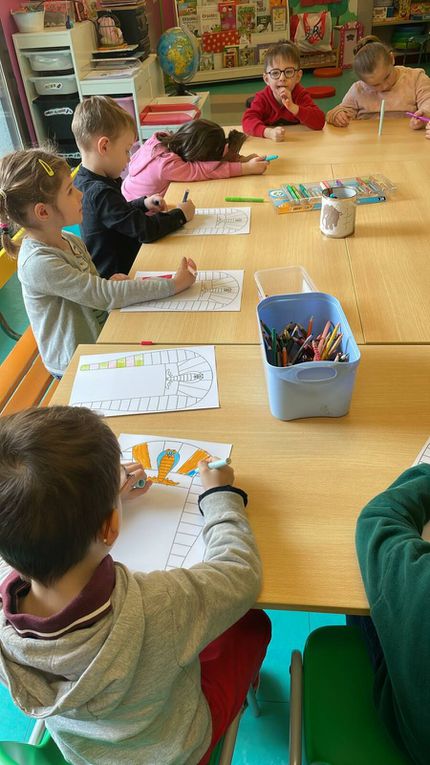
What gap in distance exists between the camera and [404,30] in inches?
232

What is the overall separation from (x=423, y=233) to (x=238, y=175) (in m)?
0.79

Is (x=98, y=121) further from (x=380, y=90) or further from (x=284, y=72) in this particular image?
(x=380, y=90)

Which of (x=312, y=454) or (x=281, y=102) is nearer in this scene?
(x=312, y=454)

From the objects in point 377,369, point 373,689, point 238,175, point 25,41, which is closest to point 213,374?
point 377,369

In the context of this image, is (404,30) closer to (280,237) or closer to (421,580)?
(280,237)

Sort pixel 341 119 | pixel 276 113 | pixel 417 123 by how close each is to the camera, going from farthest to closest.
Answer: pixel 276 113, pixel 341 119, pixel 417 123

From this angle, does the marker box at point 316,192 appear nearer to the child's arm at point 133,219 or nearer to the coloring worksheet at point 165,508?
the child's arm at point 133,219

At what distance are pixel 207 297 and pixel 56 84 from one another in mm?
3031

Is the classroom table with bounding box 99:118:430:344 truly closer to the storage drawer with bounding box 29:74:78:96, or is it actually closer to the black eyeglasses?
the black eyeglasses

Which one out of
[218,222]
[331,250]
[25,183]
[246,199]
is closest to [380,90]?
[246,199]

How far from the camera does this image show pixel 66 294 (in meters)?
1.48

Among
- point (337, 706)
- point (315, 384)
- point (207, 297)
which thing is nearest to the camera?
point (337, 706)

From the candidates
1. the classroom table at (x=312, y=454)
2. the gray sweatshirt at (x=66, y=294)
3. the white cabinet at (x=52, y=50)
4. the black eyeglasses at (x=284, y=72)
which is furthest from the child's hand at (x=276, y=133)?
the white cabinet at (x=52, y=50)

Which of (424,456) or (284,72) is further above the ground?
(284,72)
